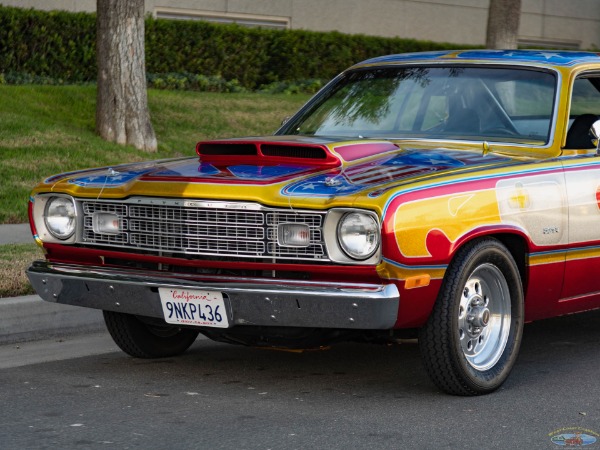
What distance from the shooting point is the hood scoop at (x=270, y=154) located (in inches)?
230

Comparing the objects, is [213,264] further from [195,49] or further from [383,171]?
[195,49]

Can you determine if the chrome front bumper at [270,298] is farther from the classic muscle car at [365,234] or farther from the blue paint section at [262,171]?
the blue paint section at [262,171]

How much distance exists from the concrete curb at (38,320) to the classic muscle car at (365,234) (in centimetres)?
100

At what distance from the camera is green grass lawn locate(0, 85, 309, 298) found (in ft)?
42.9

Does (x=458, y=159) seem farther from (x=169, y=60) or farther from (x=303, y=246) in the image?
(x=169, y=60)

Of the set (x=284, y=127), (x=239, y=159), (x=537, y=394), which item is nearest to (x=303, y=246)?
(x=239, y=159)

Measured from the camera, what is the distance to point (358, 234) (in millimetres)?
5359

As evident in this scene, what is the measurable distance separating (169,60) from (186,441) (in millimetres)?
14941

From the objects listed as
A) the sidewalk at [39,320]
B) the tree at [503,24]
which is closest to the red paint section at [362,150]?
the sidewalk at [39,320]

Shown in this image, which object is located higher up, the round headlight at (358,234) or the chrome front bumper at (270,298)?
the round headlight at (358,234)

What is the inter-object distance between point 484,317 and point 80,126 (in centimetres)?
1022

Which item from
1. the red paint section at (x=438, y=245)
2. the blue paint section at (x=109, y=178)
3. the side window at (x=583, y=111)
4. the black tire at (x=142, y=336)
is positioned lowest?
the black tire at (x=142, y=336)

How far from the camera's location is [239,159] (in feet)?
19.8

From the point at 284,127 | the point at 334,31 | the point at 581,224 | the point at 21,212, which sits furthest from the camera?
the point at 334,31
